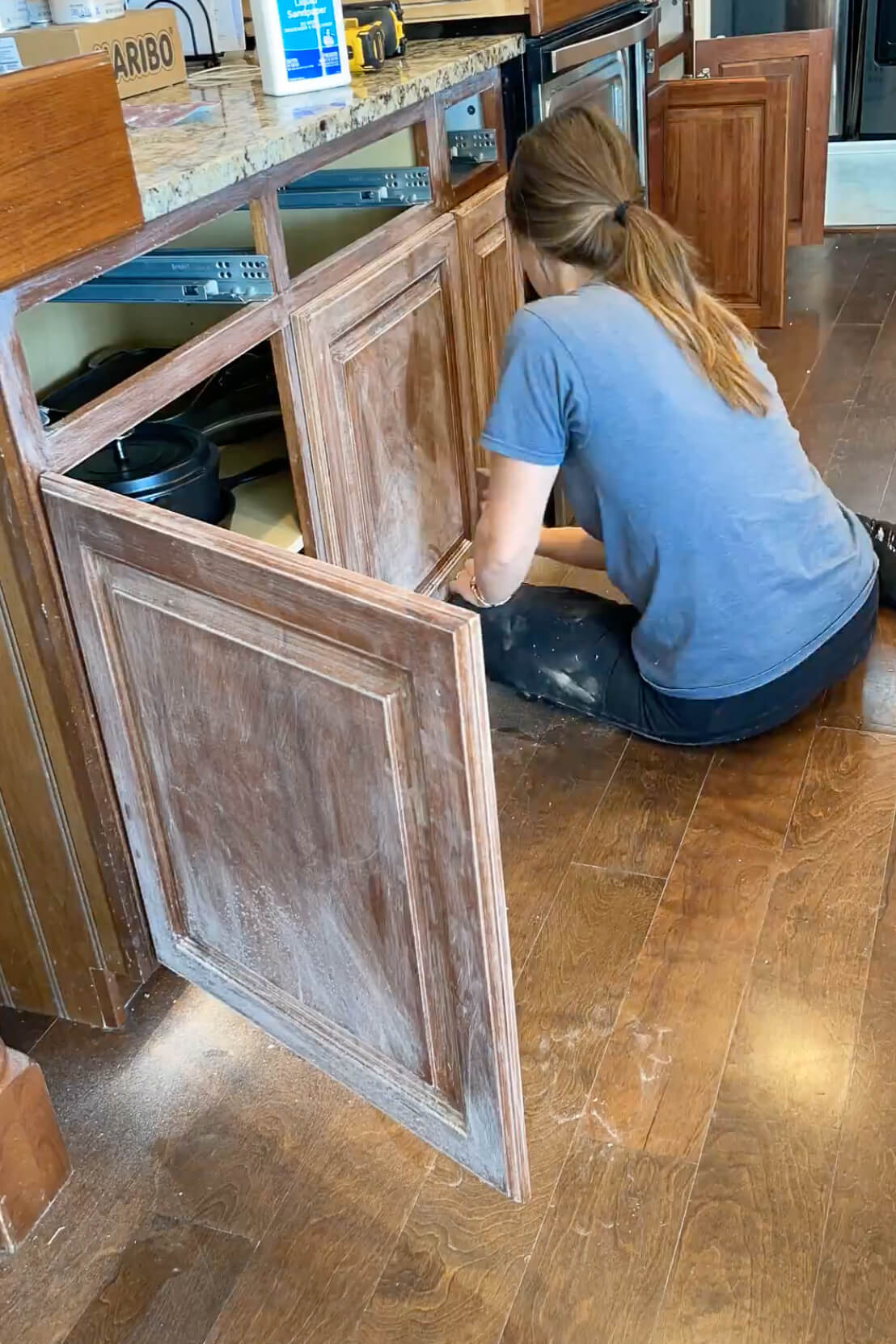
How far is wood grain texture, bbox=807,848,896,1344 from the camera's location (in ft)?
3.52

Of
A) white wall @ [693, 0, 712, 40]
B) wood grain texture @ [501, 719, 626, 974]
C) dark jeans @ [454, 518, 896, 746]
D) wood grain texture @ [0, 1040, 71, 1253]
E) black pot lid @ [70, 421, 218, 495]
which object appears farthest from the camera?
white wall @ [693, 0, 712, 40]

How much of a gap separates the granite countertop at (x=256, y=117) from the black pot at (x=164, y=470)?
1.06 ft

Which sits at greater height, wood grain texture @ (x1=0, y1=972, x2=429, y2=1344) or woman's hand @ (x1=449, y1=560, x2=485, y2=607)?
woman's hand @ (x1=449, y1=560, x2=485, y2=607)

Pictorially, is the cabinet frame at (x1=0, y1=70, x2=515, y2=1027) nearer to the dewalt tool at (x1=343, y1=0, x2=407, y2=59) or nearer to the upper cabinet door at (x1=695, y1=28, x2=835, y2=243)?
the dewalt tool at (x1=343, y1=0, x2=407, y2=59)

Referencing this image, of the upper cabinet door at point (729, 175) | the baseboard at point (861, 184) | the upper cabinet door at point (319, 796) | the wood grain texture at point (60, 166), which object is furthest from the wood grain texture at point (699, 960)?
the baseboard at point (861, 184)

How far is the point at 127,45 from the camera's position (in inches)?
66.2

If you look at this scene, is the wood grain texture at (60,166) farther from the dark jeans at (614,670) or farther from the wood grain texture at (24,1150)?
the dark jeans at (614,670)

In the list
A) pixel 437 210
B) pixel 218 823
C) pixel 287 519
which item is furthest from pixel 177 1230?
pixel 437 210

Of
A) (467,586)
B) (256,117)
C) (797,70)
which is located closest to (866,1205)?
(467,586)

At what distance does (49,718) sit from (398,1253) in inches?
24.0

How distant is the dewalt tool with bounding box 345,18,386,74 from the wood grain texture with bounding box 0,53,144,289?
0.79 m

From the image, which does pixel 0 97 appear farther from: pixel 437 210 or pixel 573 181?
pixel 437 210

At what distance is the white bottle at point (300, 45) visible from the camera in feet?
5.21

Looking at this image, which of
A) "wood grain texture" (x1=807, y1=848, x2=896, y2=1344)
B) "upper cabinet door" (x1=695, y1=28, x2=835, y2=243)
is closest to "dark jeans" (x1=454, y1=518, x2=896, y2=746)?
"wood grain texture" (x1=807, y1=848, x2=896, y2=1344)
